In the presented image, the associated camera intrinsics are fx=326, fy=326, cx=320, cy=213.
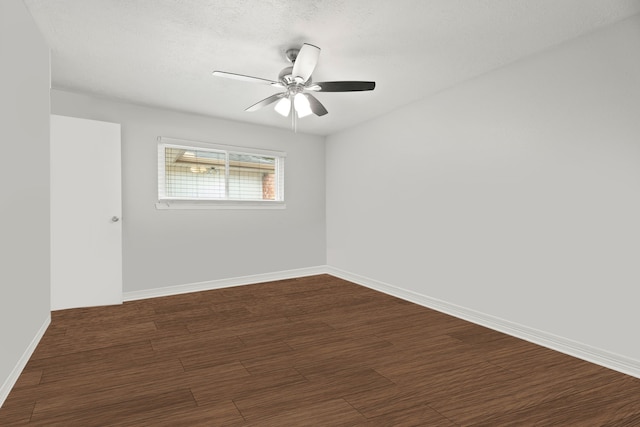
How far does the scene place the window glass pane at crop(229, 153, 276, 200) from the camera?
4742mm

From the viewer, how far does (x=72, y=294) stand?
11.2ft

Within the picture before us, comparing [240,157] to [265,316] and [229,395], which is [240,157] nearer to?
[265,316]

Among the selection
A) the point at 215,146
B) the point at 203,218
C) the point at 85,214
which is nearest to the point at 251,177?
the point at 215,146

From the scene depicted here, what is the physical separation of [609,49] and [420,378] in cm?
257

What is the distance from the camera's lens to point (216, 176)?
15.0 ft

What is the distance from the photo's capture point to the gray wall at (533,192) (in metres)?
2.20

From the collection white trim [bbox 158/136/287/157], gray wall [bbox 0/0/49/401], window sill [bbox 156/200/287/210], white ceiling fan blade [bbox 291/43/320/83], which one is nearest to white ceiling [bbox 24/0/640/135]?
white ceiling fan blade [bbox 291/43/320/83]

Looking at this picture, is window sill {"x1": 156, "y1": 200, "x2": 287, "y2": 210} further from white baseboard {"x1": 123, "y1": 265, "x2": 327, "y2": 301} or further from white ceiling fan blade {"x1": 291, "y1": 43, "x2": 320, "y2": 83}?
white ceiling fan blade {"x1": 291, "y1": 43, "x2": 320, "y2": 83}

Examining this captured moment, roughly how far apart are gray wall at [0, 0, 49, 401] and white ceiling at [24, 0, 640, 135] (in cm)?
29

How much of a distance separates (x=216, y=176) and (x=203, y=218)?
24.6 inches

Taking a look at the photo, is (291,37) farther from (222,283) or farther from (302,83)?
(222,283)

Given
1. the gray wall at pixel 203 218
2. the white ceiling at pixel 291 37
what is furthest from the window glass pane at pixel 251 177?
the white ceiling at pixel 291 37

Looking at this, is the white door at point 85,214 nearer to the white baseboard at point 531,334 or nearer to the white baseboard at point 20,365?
the white baseboard at point 20,365

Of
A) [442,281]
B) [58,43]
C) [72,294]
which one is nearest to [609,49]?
[442,281]
